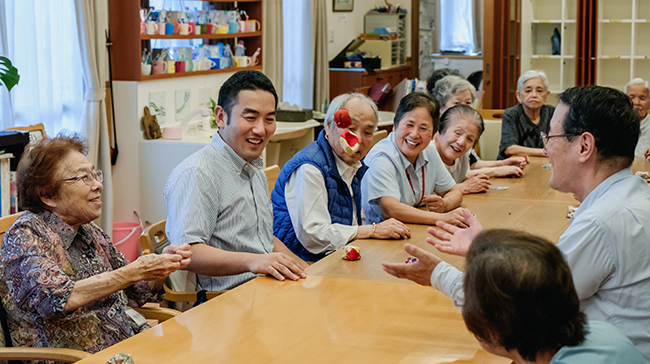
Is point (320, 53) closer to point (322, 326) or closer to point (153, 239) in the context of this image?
point (153, 239)

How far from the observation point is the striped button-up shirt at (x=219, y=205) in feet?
7.44

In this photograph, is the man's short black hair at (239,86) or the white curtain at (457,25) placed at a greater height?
the white curtain at (457,25)

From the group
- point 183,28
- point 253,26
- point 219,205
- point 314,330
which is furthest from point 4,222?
point 253,26

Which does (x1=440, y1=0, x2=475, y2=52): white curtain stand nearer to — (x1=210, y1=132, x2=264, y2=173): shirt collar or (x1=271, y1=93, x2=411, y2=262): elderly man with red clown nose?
(x1=271, y1=93, x2=411, y2=262): elderly man with red clown nose

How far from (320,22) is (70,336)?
5.97 meters

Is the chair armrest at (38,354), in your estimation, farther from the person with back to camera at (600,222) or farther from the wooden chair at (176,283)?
the person with back to camera at (600,222)

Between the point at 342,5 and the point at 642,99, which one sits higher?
the point at 342,5

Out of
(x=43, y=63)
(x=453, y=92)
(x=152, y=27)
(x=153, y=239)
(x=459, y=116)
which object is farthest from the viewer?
(x=152, y=27)

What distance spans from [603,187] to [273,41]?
5194 millimetres

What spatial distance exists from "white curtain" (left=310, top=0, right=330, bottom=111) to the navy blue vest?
4.53 m

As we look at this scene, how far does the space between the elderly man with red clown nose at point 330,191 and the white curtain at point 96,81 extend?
86.9 inches

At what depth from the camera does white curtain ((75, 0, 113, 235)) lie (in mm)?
4512

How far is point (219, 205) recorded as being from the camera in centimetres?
236

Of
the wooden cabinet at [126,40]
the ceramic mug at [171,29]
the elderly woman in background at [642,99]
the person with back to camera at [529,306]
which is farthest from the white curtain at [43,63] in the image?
the elderly woman in background at [642,99]
